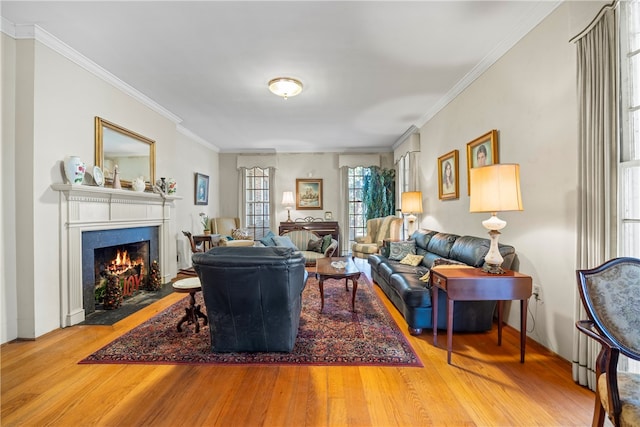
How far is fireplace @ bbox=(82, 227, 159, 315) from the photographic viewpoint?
10.8ft

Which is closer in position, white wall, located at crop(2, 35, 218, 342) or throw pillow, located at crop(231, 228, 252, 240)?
white wall, located at crop(2, 35, 218, 342)

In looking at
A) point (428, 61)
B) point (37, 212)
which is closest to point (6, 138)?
point (37, 212)

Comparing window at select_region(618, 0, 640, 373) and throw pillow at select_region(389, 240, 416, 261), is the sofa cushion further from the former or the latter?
window at select_region(618, 0, 640, 373)

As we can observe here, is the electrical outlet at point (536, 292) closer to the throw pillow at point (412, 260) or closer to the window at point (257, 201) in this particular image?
the throw pillow at point (412, 260)

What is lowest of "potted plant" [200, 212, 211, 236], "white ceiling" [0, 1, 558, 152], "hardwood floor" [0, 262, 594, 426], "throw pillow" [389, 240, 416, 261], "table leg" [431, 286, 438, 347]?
"hardwood floor" [0, 262, 594, 426]

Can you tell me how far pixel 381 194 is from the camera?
24.6ft

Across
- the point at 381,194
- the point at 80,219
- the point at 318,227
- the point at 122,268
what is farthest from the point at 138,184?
the point at 381,194

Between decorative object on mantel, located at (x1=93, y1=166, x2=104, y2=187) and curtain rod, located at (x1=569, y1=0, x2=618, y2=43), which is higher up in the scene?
curtain rod, located at (x1=569, y1=0, x2=618, y2=43)

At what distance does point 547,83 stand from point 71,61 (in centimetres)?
468

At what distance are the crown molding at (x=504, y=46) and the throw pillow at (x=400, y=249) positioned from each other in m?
2.27

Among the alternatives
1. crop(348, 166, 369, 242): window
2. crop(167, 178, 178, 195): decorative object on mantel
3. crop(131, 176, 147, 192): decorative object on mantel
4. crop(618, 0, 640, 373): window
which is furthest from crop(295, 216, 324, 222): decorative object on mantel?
crop(618, 0, 640, 373): window

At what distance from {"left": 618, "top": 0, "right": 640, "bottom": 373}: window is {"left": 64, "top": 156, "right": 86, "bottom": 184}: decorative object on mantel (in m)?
4.60

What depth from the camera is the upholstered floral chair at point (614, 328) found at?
3.92ft

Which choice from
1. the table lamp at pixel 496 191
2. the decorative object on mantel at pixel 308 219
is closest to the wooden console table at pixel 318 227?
the decorative object on mantel at pixel 308 219
